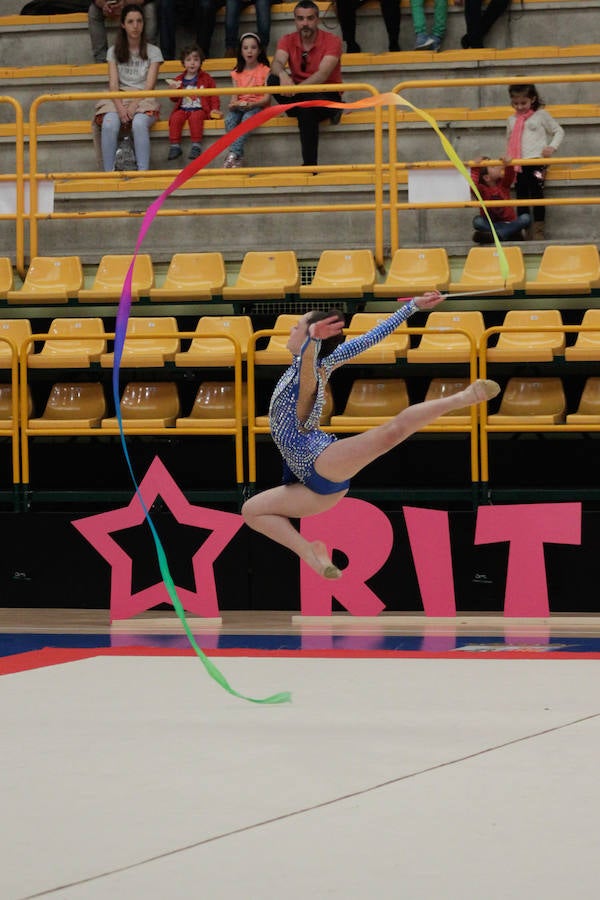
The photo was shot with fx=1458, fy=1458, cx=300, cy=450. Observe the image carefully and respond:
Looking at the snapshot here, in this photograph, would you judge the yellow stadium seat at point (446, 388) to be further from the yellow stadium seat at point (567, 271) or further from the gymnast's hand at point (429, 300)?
the gymnast's hand at point (429, 300)

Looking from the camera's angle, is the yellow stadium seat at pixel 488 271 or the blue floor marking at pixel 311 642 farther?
the yellow stadium seat at pixel 488 271

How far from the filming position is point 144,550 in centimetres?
895

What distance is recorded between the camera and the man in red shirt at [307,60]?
1068 cm

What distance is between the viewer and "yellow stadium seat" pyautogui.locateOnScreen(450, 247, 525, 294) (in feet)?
30.8

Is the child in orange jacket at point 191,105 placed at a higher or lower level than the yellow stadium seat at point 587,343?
higher

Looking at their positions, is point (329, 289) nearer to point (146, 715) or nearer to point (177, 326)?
point (177, 326)

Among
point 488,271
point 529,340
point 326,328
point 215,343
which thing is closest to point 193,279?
point 215,343

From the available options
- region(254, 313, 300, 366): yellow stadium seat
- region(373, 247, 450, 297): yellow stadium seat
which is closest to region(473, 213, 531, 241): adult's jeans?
region(373, 247, 450, 297): yellow stadium seat

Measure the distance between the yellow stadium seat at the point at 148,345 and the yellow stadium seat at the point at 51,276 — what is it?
62 centimetres

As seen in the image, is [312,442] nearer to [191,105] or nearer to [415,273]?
[415,273]

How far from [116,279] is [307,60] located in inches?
88.5

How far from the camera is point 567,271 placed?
956 cm

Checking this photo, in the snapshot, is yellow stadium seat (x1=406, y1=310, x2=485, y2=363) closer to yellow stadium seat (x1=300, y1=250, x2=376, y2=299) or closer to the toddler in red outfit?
yellow stadium seat (x1=300, y1=250, x2=376, y2=299)

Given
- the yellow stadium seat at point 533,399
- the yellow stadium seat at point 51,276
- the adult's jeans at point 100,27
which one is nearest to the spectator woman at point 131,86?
the adult's jeans at point 100,27
